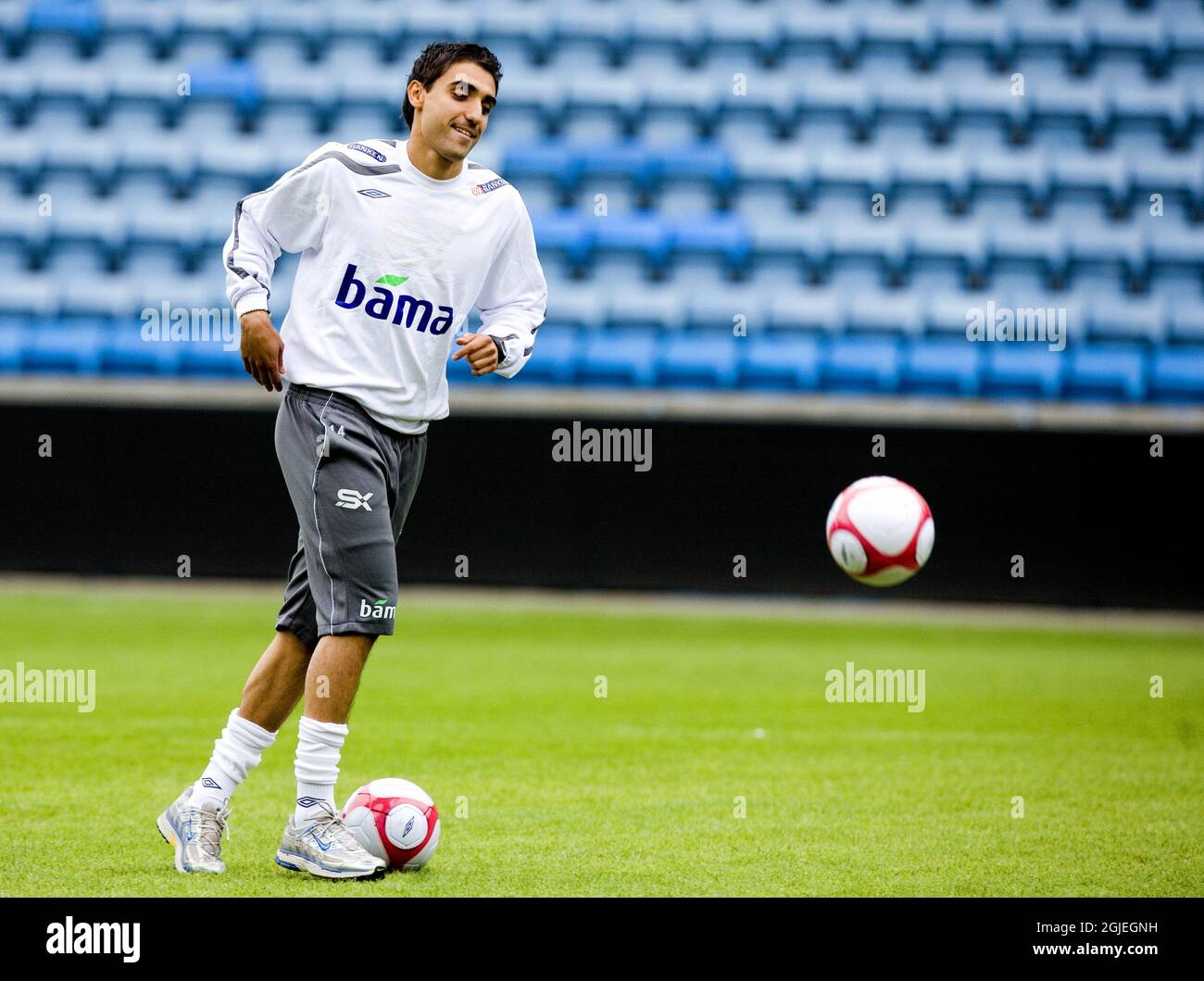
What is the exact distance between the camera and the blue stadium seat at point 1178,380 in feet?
38.7

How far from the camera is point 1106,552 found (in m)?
10.7

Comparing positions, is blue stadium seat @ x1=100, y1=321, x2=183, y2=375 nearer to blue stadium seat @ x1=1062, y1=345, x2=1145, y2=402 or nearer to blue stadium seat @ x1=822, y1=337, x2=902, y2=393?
blue stadium seat @ x1=822, y1=337, x2=902, y2=393

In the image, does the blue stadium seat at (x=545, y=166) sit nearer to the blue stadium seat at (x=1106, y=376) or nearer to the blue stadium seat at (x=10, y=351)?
the blue stadium seat at (x=10, y=351)

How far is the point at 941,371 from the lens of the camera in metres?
11.9

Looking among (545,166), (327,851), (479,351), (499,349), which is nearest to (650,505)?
(545,166)

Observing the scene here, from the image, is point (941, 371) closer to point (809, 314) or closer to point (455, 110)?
point (809, 314)

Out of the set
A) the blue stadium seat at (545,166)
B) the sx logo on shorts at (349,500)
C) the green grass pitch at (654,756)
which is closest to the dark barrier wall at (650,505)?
the green grass pitch at (654,756)

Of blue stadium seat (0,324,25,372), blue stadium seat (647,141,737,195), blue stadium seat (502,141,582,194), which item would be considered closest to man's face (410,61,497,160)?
blue stadium seat (0,324,25,372)

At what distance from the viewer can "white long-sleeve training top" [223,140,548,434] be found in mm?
4465

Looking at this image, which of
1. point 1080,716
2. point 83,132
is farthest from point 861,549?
point 83,132

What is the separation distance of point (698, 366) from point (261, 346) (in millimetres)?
7907

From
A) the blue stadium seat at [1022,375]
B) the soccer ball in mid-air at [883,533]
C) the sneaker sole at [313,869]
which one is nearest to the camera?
the sneaker sole at [313,869]

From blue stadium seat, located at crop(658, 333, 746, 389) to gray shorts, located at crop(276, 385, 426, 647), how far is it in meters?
7.63

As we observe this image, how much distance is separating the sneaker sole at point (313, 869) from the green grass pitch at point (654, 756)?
0.04 m
